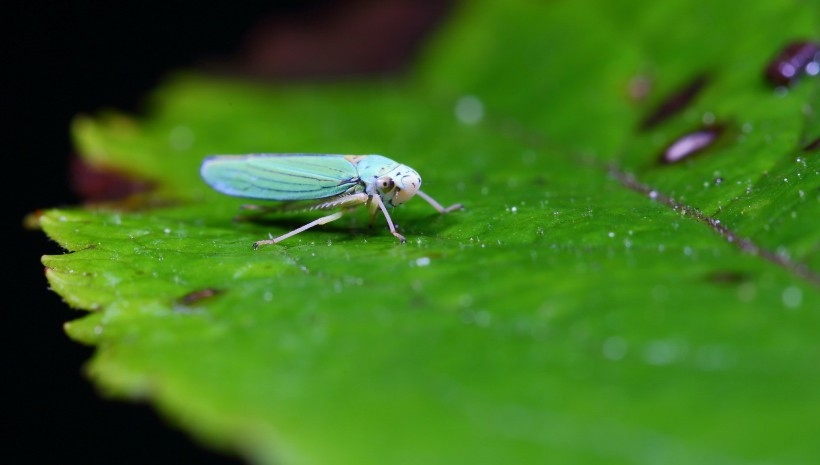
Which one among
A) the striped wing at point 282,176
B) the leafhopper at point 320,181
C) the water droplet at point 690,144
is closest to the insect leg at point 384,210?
the leafhopper at point 320,181

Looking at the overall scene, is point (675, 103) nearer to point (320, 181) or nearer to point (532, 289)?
point (320, 181)

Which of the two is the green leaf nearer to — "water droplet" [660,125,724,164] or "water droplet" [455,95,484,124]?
"water droplet" [660,125,724,164]

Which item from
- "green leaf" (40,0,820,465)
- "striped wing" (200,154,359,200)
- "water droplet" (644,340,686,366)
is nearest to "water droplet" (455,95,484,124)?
"green leaf" (40,0,820,465)

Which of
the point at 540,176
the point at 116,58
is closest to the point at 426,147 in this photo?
the point at 540,176

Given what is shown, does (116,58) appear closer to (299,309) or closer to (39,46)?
(39,46)

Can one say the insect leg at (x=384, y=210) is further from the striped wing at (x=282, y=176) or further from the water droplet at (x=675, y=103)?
the water droplet at (x=675, y=103)
